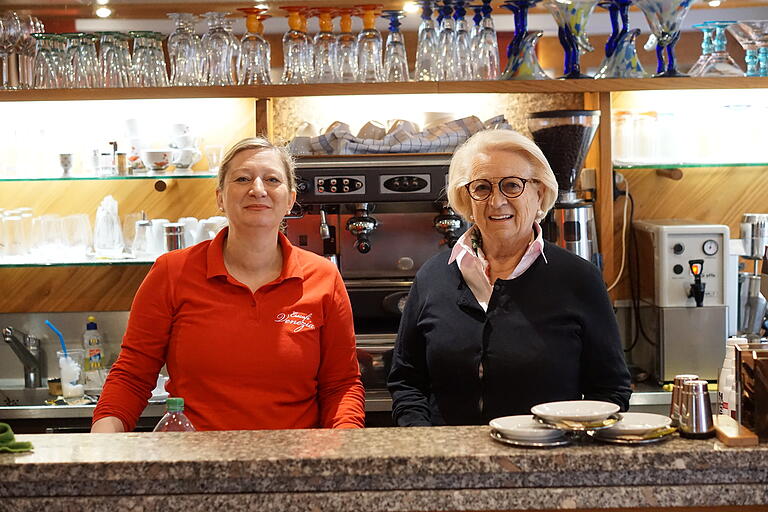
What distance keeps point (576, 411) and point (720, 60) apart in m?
2.58

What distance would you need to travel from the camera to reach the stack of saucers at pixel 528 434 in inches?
68.4

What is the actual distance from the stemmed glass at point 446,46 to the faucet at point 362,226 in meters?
0.63

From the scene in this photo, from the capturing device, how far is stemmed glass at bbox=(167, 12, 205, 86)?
3.86 m

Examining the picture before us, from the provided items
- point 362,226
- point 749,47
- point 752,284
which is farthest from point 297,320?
point 749,47

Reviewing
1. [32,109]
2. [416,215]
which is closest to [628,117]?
[416,215]

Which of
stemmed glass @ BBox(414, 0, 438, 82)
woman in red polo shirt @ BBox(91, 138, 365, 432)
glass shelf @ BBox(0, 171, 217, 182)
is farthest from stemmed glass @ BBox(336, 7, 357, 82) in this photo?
woman in red polo shirt @ BBox(91, 138, 365, 432)

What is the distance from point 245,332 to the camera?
94.8 inches

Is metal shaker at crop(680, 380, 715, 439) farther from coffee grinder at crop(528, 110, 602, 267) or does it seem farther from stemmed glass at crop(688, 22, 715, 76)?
stemmed glass at crop(688, 22, 715, 76)

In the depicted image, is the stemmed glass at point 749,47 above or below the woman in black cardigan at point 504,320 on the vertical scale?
above

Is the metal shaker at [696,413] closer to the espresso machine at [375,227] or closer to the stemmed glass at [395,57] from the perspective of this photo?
the espresso machine at [375,227]

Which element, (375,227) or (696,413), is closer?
(696,413)

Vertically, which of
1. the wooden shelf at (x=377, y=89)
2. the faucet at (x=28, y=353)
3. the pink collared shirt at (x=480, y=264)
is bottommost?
the faucet at (x=28, y=353)

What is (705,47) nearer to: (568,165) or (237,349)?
(568,165)

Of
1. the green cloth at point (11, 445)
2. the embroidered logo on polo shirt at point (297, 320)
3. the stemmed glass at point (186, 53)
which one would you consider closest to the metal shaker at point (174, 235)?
the stemmed glass at point (186, 53)
